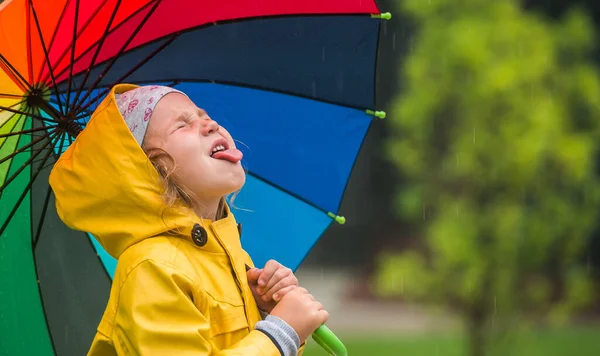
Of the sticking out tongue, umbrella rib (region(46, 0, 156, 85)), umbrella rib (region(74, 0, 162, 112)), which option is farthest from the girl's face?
umbrella rib (region(46, 0, 156, 85))

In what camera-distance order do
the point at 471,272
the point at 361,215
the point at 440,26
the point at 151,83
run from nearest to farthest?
the point at 151,83 → the point at 471,272 → the point at 440,26 → the point at 361,215

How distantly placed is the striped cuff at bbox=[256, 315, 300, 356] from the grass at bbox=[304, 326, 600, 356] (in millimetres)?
6564

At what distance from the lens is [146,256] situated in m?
1.99

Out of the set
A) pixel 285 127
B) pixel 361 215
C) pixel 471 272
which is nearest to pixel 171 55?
pixel 285 127

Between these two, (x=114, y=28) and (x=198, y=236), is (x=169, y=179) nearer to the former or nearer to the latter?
(x=198, y=236)

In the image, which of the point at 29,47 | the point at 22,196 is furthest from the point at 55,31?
the point at 22,196

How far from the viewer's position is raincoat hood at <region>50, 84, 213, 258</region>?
6.77ft

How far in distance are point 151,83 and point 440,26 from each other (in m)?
5.75

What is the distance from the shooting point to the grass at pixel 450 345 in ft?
29.0

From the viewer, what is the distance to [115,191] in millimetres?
2057

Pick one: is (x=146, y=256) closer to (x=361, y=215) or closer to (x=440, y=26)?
(x=440, y=26)

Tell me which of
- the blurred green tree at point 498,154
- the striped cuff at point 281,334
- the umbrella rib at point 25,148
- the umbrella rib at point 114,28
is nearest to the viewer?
the striped cuff at point 281,334

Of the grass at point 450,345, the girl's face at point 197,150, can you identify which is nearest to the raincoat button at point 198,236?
the girl's face at point 197,150

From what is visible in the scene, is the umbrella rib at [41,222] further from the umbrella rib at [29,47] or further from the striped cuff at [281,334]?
the striped cuff at [281,334]
